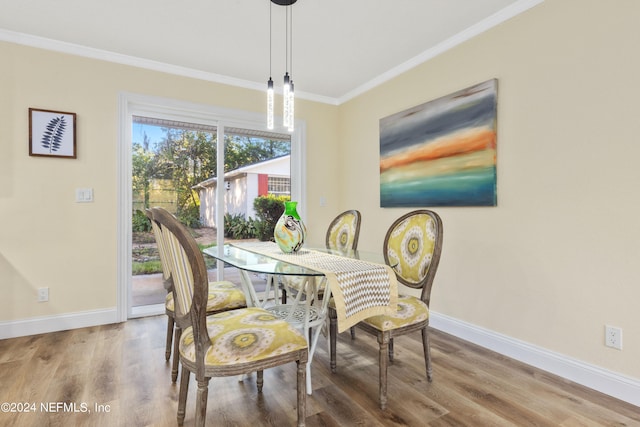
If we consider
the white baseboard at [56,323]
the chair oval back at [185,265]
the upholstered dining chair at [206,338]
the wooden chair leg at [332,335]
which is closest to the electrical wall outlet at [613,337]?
the wooden chair leg at [332,335]

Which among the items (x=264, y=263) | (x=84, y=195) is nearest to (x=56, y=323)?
(x=84, y=195)

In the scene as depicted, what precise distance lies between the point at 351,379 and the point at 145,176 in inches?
103

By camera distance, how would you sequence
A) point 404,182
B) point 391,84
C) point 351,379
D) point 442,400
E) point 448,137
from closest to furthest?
point 442,400
point 351,379
point 448,137
point 404,182
point 391,84

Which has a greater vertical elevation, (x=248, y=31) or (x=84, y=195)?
(x=248, y=31)

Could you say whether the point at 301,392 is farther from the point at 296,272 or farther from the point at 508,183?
the point at 508,183

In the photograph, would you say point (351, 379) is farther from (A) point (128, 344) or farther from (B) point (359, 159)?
(B) point (359, 159)

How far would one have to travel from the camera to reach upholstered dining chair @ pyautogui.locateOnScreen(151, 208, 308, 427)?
1255 mm

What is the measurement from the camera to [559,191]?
2.04 meters

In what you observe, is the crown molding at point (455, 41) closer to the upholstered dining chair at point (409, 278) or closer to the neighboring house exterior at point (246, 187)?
the neighboring house exterior at point (246, 187)

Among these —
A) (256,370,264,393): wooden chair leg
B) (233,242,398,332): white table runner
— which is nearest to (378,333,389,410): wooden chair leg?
(233,242,398,332): white table runner

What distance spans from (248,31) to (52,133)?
5.97 feet

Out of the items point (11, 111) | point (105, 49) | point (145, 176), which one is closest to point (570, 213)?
point (145, 176)

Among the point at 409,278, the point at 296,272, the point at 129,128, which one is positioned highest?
the point at 129,128

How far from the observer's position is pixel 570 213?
1.98m
